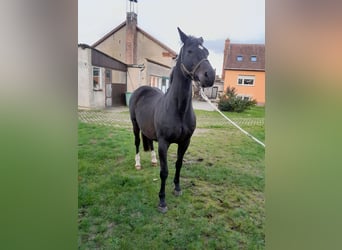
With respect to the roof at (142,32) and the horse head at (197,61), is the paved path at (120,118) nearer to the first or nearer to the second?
the horse head at (197,61)

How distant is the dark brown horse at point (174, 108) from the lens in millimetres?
1025

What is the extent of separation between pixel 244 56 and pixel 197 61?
219mm

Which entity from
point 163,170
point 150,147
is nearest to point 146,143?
point 150,147

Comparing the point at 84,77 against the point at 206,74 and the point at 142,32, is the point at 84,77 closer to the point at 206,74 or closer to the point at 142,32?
the point at 142,32

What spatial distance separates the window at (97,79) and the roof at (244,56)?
0.62 meters

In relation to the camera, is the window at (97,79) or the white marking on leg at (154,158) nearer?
the window at (97,79)

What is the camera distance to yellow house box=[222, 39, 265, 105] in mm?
962

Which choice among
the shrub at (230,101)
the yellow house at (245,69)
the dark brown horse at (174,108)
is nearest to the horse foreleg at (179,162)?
the dark brown horse at (174,108)

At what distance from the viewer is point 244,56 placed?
1.05m

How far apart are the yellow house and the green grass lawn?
0.09m
